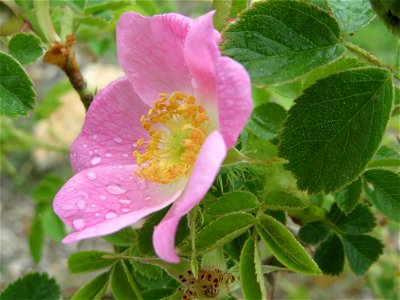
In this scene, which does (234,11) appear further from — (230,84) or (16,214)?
(16,214)

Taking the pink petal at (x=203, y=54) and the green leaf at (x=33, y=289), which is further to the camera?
the green leaf at (x=33, y=289)

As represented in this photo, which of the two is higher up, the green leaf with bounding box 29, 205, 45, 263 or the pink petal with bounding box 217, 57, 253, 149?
the pink petal with bounding box 217, 57, 253, 149

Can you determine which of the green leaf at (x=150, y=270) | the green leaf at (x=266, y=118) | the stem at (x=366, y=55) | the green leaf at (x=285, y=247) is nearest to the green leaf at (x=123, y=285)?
the green leaf at (x=150, y=270)

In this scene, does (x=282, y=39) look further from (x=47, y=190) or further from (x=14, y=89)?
(x=47, y=190)

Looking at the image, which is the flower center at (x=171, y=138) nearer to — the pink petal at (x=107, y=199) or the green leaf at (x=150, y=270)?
the pink petal at (x=107, y=199)

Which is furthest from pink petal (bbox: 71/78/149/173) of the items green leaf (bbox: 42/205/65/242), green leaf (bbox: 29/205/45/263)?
green leaf (bbox: 29/205/45/263)

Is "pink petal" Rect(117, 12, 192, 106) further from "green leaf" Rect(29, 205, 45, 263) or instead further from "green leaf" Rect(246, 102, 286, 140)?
"green leaf" Rect(29, 205, 45, 263)
